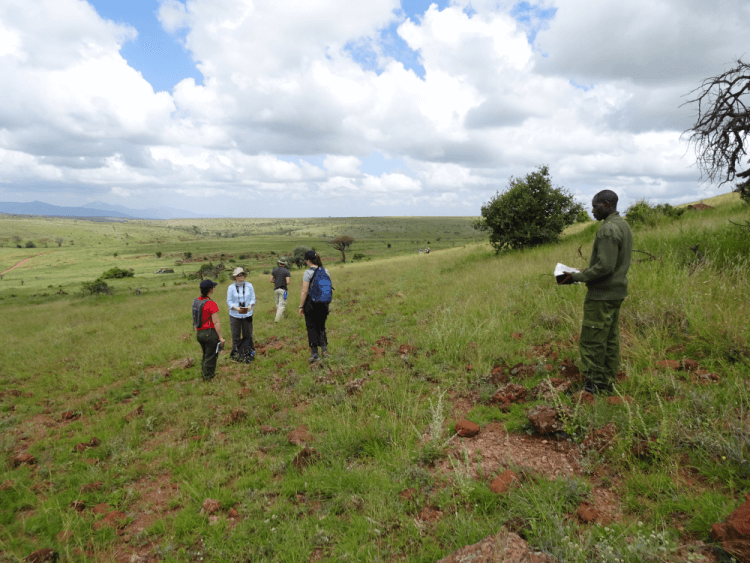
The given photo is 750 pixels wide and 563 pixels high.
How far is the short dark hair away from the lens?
156 inches

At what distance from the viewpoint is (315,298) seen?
6523 millimetres

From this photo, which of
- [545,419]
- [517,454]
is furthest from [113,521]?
[545,419]

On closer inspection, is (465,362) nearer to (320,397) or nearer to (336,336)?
(320,397)

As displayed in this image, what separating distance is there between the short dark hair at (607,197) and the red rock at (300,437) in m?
4.50

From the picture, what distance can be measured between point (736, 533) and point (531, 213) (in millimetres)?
18677

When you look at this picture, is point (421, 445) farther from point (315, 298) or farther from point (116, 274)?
point (116, 274)

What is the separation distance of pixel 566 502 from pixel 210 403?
17.1 feet

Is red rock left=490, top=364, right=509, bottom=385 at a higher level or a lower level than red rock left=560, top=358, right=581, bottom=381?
lower

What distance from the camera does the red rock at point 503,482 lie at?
113 inches

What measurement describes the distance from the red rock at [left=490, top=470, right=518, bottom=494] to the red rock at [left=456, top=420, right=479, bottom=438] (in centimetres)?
69

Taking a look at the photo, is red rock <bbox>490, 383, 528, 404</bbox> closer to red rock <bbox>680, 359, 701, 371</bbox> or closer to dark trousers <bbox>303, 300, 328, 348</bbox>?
red rock <bbox>680, 359, 701, 371</bbox>

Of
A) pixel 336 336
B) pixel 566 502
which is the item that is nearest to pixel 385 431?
pixel 566 502

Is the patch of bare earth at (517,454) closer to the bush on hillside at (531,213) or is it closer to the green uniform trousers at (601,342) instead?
the green uniform trousers at (601,342)

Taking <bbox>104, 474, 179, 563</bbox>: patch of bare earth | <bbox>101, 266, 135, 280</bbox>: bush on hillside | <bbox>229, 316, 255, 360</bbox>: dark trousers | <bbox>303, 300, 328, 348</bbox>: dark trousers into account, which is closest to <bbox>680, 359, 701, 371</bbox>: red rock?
<bbox>303, 300, 328, 348</bbox>: dark trousers
